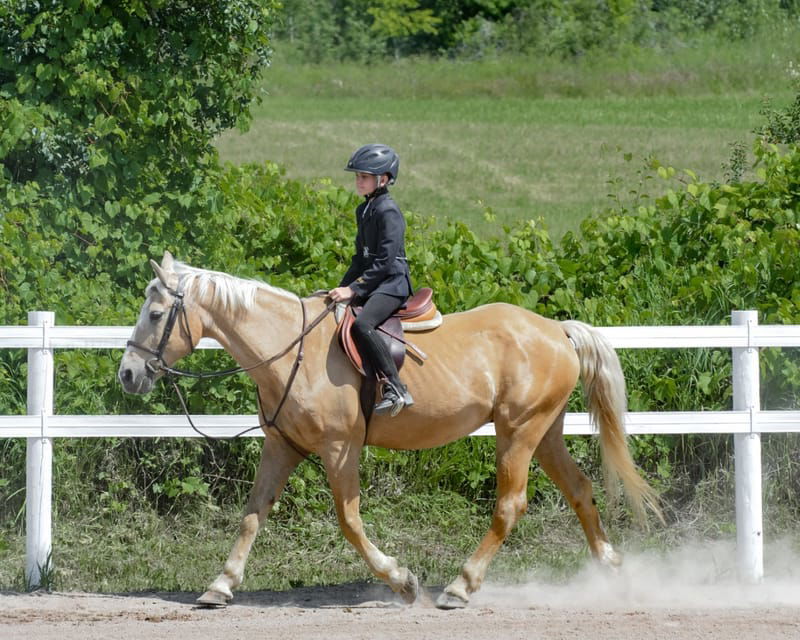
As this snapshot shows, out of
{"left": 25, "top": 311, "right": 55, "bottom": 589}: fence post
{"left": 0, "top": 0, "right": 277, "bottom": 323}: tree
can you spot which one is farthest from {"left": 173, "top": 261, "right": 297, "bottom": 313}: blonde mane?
{"left": 0, "top": 0, "right": 277, "bottom": 323}: tree

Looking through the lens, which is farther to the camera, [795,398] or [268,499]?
[795,398]

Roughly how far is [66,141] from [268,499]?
193 inches

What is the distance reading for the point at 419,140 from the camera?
88.7ft

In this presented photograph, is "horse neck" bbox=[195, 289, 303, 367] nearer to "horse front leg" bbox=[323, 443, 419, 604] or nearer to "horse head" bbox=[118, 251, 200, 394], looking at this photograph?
"horse head" bbox=[118, 251, 200, 394]

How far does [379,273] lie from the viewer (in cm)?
702

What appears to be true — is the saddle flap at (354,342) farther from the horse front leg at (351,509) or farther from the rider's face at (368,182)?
the rider's face at (368,182)

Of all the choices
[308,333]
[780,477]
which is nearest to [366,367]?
[308,333]

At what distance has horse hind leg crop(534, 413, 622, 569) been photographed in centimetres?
760

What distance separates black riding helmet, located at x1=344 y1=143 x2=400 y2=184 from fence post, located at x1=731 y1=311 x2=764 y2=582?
2.38m

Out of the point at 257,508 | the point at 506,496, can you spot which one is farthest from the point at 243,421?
the point at 506,496

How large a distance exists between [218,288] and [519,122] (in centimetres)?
2279

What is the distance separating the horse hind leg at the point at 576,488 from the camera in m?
7.60

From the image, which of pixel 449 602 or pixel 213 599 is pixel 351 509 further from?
pixel 213 599

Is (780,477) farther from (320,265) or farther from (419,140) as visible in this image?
(419,140)
